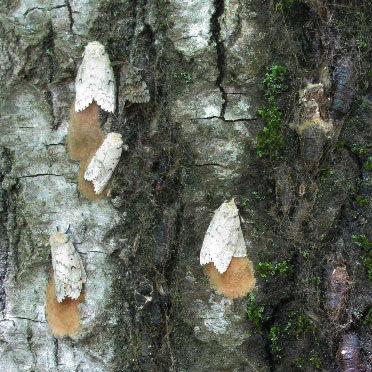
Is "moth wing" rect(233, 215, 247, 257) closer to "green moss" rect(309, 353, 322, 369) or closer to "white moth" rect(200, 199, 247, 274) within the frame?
"white moth" rect(200, 199, 247, 274)

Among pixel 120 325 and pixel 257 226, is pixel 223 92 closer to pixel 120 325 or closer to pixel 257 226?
pixel 257 226

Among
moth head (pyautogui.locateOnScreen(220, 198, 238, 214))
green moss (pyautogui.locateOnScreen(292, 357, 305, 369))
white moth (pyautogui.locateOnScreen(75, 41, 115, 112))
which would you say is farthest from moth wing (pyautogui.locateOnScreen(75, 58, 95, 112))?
green moss (pyautogui.locateOnScreen(292, 357, 305, 369))

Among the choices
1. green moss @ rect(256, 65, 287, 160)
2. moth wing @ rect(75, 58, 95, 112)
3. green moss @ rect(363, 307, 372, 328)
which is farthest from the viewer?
moth wing @ rect(75, 58, 95, 112)

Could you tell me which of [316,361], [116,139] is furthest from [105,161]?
[316,361]

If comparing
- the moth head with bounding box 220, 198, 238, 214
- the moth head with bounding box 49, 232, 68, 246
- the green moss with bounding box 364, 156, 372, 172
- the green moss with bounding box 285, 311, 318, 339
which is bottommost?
the green moss with bounding box 285, 311, 318, 339

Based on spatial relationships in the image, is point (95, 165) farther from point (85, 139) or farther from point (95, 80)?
point (95, 80)

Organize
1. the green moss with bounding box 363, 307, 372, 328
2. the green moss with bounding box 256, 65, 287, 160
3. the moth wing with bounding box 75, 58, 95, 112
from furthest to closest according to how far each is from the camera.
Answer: the moth wing with bounding box 75, 58, 95, 112 < the green moss with bounding box 256, 65, 287, 160 < the green moss with bounding box 363, 307, 372, 328

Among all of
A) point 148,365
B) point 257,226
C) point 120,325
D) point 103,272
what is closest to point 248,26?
point 257,226
